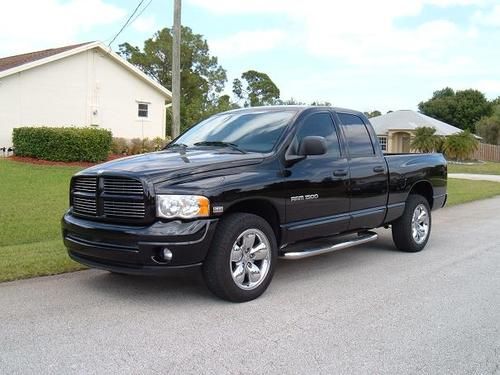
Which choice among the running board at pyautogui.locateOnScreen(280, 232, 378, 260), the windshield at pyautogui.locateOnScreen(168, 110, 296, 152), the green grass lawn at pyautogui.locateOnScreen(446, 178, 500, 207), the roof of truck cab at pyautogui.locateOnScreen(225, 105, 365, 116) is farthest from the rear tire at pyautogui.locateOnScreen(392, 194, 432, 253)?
the green grass lawn at pyautogui.locateOnScreen(446, 178, 500, 207)

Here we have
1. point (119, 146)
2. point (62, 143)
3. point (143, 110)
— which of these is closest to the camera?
point (62, 143)

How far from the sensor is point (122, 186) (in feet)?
17.0

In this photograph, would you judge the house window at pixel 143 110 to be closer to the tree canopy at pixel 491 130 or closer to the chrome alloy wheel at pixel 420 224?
the chrome alloy wheel at pixel 420 224

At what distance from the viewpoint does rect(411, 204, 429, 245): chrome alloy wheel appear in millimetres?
8102

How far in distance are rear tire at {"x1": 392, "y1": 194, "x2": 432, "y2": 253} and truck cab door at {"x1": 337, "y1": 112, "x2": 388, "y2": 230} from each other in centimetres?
65

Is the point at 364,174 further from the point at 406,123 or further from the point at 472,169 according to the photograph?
the point at 406,123

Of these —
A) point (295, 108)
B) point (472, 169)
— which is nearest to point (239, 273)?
point (295, 108)

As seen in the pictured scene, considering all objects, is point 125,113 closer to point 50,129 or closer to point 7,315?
point 50,129

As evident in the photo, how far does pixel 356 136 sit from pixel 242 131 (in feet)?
5.40

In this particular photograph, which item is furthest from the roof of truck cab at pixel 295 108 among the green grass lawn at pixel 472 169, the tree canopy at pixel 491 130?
the tree canopy at pixel 491 130

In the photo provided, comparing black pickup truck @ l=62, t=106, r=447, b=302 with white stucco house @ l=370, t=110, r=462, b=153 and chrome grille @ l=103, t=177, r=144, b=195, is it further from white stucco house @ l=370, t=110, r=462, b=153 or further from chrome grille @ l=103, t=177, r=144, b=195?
white stucco house @ l=370, t=110, r=462, b=153

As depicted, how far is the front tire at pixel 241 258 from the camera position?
5176 millimetres

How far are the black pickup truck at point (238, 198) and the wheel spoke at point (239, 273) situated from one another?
0.01m

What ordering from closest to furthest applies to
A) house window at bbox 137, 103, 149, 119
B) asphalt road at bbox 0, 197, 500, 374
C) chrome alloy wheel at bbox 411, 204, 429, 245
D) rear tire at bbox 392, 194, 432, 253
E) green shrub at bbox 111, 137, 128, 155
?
asphalt road at bbox 0, 197, 500, 374 < rear tire at bbox 392, 194, 432, 253 < chrome alloy wheel at bbox 411, 204, 429, 245 < green shrub at bbox 111, 137, 128, 155 < house window at bbox 137, 103, 149, 119
